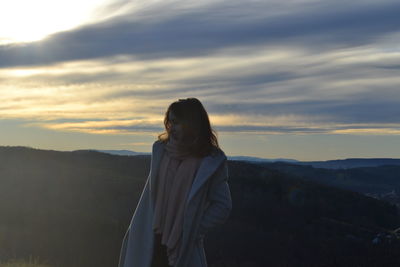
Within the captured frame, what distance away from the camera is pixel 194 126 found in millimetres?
4574

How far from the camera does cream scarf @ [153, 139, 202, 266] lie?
182 inches

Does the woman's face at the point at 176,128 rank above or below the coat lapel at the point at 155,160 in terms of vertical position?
above

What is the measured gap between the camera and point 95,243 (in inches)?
515

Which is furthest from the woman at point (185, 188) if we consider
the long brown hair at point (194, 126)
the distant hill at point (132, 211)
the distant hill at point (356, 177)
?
the distant hill at point (356, 177)

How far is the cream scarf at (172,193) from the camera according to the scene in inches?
182

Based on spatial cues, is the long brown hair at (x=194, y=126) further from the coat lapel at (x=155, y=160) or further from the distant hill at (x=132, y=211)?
the distant hill at (x=132, y=211)

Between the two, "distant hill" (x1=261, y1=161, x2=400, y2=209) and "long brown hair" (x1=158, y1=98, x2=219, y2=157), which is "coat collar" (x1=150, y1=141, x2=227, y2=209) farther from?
"distant hill" (x1=261, y1=161, x2=400, y2=209)

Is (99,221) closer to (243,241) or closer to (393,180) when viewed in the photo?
(243,241)

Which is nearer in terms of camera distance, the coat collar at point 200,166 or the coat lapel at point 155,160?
the coat collar at point 200,166

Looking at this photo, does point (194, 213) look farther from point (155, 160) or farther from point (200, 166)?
point (155, 160)

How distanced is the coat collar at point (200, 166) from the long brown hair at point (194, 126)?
0.06m

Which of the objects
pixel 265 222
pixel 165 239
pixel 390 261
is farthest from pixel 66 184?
pixel 165 239

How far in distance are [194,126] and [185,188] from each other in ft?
1.45

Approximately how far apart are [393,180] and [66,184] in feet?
332
